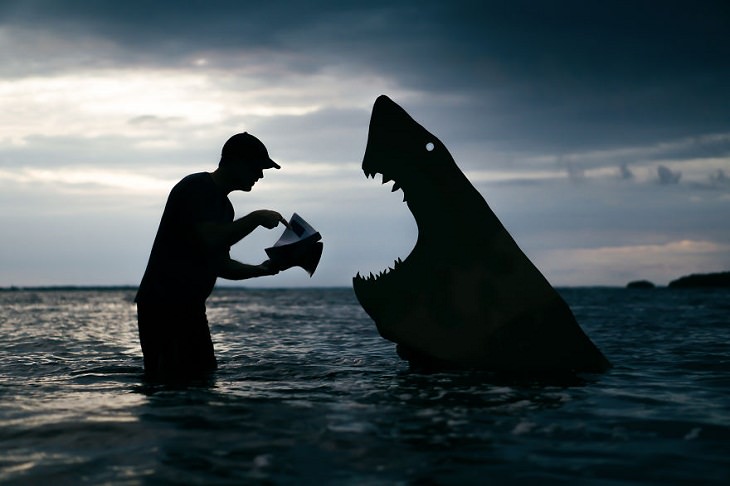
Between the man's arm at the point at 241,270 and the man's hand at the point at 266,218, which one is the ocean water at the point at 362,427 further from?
the man's hand at the point at 266,218

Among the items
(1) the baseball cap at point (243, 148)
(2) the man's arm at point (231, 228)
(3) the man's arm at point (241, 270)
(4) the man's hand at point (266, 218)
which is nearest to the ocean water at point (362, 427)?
(3) the man's arm at point (241, 270)

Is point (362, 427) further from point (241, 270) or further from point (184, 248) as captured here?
point (241, 270)

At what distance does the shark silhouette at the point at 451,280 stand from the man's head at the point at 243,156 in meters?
0.93

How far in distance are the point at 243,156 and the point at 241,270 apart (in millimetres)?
1017

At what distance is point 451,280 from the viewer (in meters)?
5.56

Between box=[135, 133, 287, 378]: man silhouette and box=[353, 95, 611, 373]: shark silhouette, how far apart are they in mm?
1044

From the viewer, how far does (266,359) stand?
300 inches

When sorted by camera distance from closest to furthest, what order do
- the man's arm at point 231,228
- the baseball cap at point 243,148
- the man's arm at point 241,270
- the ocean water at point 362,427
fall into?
the ocean water at point 362,427 → the man's arm at point 231,228 → the baseball cap at point 243,148 → the man's arm at point 241,270

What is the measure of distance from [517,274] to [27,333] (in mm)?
10434

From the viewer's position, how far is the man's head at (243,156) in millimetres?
5051

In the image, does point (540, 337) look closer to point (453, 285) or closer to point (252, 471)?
point (453, 285)

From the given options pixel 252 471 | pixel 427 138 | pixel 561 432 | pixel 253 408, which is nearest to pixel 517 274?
pixel 427 138

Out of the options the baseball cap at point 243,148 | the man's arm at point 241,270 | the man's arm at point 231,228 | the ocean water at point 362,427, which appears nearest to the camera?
the ocean water at point 362,427

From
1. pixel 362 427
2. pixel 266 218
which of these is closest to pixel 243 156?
pixel 266 218
